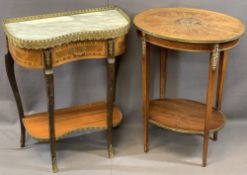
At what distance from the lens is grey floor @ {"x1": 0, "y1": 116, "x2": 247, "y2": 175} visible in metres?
2.26

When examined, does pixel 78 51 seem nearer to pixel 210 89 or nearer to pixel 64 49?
pixel 64 49

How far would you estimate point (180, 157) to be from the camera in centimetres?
237

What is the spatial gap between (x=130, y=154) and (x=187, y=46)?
2.50ft

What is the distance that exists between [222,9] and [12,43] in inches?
46.6

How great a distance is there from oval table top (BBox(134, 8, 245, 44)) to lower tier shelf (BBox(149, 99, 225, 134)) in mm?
Answer: 542

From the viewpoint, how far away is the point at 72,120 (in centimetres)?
238

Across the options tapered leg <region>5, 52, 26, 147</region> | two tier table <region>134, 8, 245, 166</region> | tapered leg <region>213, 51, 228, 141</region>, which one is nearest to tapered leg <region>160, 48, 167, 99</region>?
two tier table <region>134, 8, 245, 166</region>

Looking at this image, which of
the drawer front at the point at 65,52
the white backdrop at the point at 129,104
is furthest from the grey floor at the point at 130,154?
the drawer front at the point at 65,52

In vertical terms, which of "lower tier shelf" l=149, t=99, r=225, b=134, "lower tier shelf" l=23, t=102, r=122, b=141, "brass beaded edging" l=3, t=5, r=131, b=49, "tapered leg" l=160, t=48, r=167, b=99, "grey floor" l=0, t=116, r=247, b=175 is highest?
"brass beaded edging" l=3, t=5, r=131, b=49

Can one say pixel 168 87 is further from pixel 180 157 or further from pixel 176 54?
pixel 180 157

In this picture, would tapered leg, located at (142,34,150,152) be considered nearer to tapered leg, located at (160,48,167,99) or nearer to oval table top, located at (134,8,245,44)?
oval table top, located at (134,8,245,44)

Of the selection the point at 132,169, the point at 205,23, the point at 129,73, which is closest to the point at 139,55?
the point at 129,73

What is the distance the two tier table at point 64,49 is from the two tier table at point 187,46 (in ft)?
0.54

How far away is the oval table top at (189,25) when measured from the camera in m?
1.95
